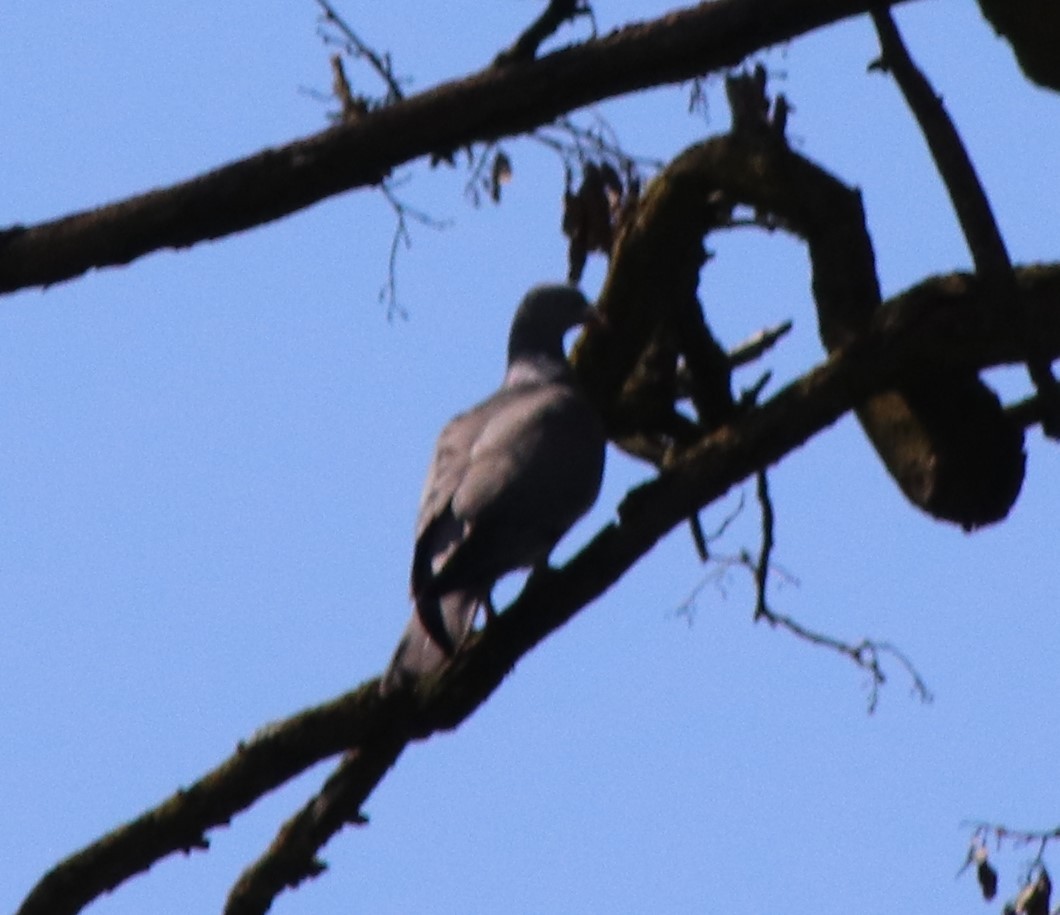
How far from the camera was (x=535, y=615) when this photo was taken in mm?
4629

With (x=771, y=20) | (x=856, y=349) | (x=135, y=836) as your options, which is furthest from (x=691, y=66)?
(x=135, y=836)

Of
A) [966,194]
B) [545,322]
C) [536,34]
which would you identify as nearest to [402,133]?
[536,34]

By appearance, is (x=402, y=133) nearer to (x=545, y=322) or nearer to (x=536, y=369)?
(x=536, y=369)

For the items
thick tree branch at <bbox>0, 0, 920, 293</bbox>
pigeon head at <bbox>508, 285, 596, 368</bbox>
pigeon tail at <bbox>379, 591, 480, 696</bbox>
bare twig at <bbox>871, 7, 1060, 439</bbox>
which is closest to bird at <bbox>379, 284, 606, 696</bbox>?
pigeon tail at <bbox>379, 591, 480, 696</bbox>

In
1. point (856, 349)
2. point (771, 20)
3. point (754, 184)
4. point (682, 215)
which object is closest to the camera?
point (771, 20)

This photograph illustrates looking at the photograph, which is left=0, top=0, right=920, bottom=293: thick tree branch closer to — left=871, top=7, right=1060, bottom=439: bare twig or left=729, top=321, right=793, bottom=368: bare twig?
left=871, top=7, right=1060, bottom=439: bare twig

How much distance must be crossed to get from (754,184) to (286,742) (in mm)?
1809

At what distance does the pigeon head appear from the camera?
249 inches

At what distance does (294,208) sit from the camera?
450 cm

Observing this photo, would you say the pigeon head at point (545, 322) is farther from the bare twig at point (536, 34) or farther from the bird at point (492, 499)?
→ the bare twig at point (536, 34)

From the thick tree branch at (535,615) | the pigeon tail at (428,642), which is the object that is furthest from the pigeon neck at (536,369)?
the thick tree branch at (535,615)

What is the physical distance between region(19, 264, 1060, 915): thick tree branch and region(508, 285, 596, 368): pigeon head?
1.62m

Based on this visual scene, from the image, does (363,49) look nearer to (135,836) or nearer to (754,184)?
(754,184)

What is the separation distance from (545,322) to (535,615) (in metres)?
1.98
